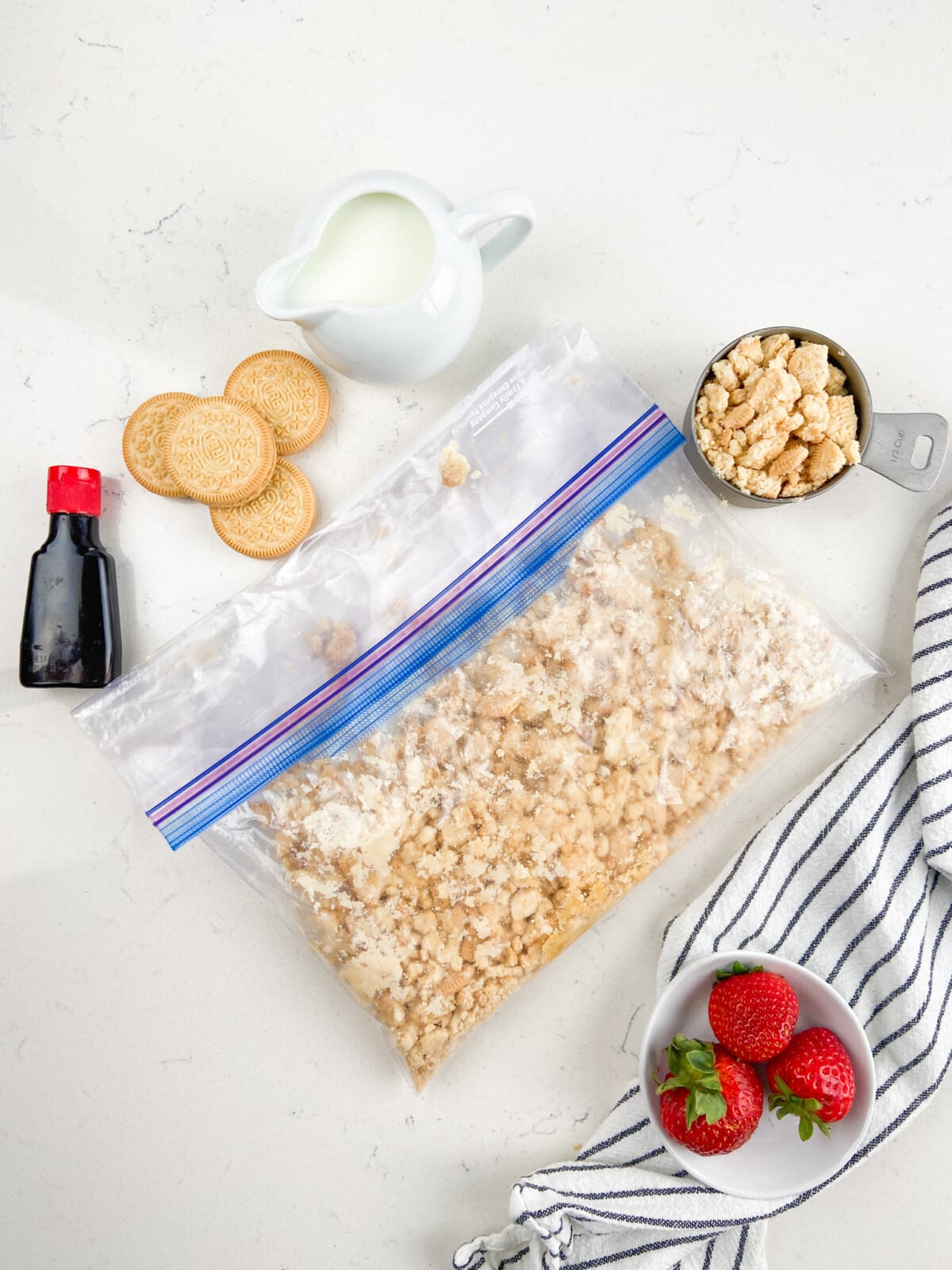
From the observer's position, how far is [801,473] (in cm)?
81

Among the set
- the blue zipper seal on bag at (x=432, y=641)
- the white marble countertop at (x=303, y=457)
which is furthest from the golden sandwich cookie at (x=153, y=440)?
the blue zipper seal on bag at (x=432, y=641)

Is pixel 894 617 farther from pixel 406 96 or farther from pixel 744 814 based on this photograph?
pixel 406 96

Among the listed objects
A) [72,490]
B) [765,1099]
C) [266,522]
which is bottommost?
[765,1099]

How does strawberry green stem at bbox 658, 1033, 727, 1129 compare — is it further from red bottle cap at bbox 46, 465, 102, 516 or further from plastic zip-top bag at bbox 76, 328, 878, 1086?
red bottle cap at bbox 46, 465, 102, 516

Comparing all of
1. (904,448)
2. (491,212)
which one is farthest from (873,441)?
(491,212)

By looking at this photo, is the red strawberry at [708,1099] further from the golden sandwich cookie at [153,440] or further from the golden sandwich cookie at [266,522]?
the golden sandwich cookie at [153,440]

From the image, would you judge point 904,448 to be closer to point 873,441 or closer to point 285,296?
point 873,441

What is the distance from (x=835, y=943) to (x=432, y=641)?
504mm

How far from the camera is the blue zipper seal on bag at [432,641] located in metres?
0.81

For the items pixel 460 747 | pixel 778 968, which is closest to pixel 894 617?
pixel 778 968

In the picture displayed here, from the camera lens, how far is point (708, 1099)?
0.71m

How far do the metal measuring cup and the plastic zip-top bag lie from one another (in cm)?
5

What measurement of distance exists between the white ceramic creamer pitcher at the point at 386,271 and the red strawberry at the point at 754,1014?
0.62 m

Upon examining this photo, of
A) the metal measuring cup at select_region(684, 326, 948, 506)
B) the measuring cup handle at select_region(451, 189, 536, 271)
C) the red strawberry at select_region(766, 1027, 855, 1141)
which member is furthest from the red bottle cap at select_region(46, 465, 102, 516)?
the red strawberry at select_region(766, 1027, 855, 1141)
